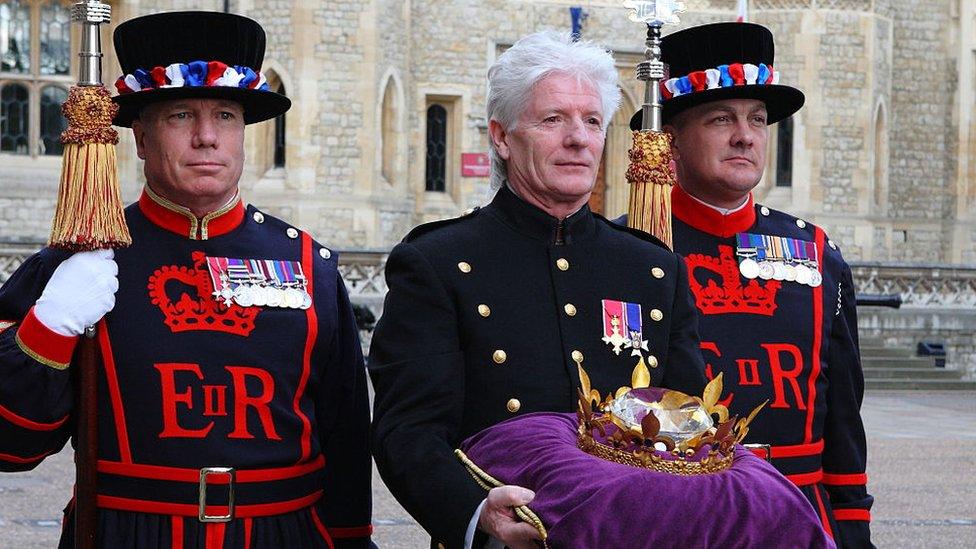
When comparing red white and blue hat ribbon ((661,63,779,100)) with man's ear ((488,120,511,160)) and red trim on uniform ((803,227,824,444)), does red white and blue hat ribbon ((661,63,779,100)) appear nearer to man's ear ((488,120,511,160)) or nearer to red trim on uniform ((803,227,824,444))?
red trim on uniform ((803,227,824,444))

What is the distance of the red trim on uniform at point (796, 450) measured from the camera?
4.18m

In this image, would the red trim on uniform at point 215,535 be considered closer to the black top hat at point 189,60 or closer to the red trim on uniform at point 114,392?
the red trim on uniform at point 114,392

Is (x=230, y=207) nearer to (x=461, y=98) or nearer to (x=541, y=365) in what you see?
(x=541, y=365)

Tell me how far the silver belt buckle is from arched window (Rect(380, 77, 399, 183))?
1970 centimetres

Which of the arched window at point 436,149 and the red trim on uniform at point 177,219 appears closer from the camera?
the red trim on uniform at point 177,219

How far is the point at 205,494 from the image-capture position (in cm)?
374

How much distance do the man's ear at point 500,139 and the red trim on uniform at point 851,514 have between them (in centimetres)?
147

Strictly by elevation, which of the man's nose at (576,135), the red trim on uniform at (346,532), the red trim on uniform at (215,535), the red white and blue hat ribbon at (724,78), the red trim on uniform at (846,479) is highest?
the red white and blue hat ribbon at (724,78)

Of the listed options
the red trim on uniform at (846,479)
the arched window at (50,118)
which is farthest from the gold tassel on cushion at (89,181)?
the arched window at (50,118)

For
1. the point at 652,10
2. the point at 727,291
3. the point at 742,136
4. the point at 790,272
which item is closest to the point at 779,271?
the point at 790,272

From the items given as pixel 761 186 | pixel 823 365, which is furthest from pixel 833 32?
pixel 823 365

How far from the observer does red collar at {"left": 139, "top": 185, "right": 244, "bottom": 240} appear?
397 cm

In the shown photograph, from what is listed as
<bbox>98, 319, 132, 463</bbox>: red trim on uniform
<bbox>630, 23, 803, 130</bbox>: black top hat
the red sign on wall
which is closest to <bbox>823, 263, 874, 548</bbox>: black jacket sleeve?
<bbox>630, 23, 803, 130</bbox>: black top hat

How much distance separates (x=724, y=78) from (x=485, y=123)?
19.5 meters
